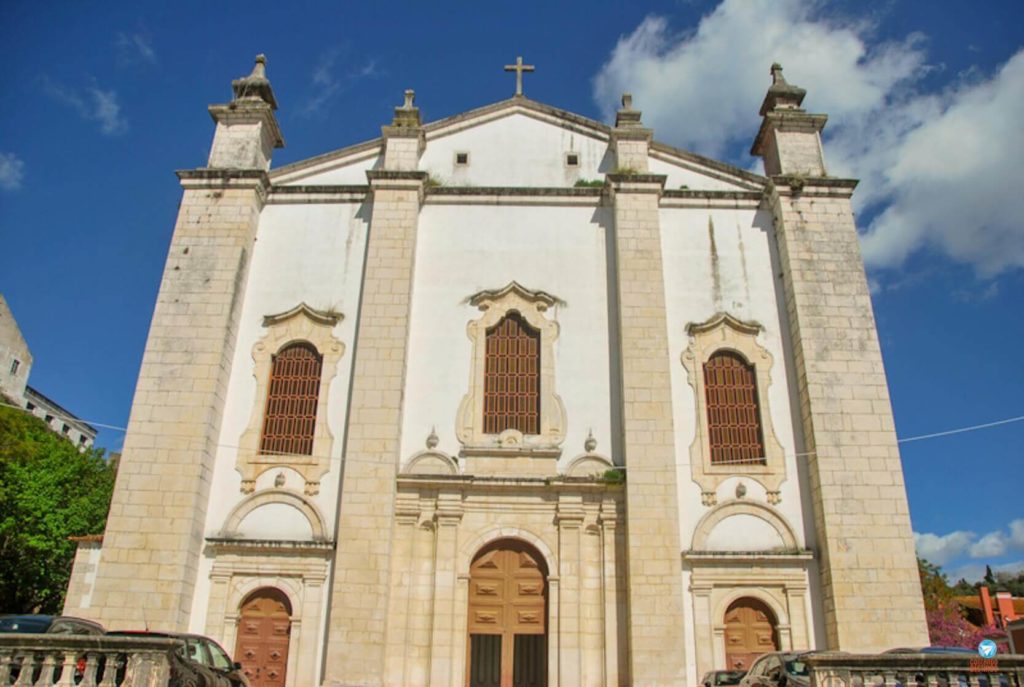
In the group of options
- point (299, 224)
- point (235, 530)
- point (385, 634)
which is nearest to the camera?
point (385, 634)

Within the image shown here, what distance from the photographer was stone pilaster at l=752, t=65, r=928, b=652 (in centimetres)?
1338

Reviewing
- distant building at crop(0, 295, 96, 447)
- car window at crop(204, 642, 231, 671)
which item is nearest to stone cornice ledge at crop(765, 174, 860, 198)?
car window at crop(204, 642, 231, 671)

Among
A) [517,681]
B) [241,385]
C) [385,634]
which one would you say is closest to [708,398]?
[517,681]

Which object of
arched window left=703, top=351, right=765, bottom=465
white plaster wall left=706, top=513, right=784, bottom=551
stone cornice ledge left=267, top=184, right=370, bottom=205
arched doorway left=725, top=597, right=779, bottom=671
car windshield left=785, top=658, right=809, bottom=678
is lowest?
car windshield left=785, top=658, right=809, bottom=678

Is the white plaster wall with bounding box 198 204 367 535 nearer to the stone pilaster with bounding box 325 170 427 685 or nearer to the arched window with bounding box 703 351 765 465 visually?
the stone pilaster with bounding box 325 170 427 685

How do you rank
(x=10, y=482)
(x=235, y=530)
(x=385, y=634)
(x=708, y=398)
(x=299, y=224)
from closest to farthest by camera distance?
(x=385, y=634) → (x=235, y=530) → (x=708, y=398) → (x=299, y=224) → (x=10, y=482)

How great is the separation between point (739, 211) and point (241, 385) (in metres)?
10.8

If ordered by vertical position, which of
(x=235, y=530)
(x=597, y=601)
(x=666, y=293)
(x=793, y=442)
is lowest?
(x=597, y=601)

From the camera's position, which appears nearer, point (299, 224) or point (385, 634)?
point (385, 634)

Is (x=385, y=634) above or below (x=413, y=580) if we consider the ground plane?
below

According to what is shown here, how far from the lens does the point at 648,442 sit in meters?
14.6

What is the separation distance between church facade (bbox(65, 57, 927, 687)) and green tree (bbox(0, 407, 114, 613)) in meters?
14.6

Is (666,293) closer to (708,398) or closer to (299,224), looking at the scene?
(708,398)

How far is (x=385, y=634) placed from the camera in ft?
43.9
